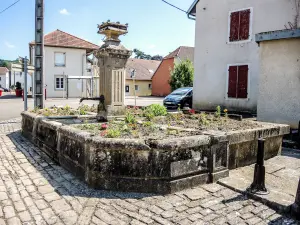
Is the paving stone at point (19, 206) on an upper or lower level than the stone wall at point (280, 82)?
lower

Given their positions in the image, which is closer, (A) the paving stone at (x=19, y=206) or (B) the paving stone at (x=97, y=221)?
(B) the paving stone at (x=97, y=221)

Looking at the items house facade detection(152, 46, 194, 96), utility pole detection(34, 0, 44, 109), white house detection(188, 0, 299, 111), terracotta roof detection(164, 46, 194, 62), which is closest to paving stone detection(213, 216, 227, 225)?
utility pole detection(34, 0, 44, 109)

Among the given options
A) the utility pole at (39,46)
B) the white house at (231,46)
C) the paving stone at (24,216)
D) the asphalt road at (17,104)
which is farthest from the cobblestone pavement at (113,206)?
the white house at (231,46)

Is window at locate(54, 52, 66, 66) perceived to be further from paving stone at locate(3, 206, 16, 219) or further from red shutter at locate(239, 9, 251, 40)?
paving stone at locate(3, 206, 16, 219)

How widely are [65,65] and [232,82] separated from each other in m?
22.4

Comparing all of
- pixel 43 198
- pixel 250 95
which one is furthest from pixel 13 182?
pixel 250 95

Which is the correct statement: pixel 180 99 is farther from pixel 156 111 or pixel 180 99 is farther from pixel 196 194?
pixel 196 194

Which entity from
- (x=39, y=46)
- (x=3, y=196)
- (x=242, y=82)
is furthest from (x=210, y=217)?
(x=242, y=82)

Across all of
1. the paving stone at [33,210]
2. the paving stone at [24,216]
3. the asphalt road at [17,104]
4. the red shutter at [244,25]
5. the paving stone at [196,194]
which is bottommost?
the paving stone at [24,216]

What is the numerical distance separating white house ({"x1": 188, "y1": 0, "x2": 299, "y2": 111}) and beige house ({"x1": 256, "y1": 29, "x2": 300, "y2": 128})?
4827 mm

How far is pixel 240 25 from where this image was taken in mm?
12953

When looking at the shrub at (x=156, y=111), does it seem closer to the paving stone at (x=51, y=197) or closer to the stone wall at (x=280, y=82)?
the stone wall at (x=280, y=82)

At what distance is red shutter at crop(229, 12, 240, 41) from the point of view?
13047 millimetres

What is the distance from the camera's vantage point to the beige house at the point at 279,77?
275 inches
